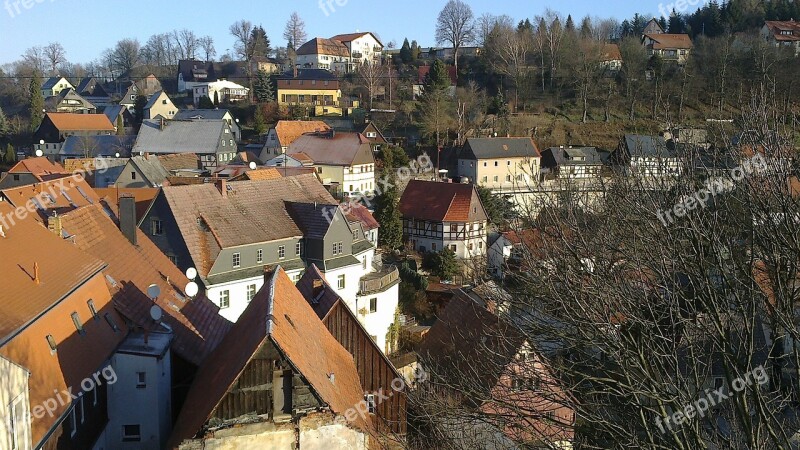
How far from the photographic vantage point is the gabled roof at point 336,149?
161 ft

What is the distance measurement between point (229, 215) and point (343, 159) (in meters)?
22.5

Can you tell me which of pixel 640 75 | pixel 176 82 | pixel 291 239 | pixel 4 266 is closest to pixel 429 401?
pixel 4 266

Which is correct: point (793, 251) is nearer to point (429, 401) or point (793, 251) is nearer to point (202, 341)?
point (429, 401)

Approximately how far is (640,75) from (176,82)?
56.6 metres

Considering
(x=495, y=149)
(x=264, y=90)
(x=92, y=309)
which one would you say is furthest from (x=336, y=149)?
(x=92, y=309)

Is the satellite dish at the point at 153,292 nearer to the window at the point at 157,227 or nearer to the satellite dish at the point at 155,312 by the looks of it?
the satellite dish at the point at 155,312

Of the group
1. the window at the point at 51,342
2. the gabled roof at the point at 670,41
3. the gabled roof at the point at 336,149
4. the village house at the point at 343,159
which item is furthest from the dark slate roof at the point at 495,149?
the window at the point at 51,342

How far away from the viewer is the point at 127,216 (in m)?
20.3

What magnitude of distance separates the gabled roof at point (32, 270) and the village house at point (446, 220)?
27.2 m

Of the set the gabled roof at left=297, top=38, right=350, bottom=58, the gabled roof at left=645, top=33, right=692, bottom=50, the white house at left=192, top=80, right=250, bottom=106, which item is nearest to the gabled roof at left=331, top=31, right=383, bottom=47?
the gabled roof at left=297, top=38, right=350, bottom=58

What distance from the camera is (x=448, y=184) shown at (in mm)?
42812

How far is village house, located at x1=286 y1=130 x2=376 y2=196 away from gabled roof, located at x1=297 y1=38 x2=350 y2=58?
142ft

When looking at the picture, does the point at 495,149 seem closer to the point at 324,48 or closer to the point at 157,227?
the point at 157,227

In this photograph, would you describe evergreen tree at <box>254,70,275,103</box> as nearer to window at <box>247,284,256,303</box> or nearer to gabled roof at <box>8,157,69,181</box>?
gabled roof at <box>8,157,69,181</box>
